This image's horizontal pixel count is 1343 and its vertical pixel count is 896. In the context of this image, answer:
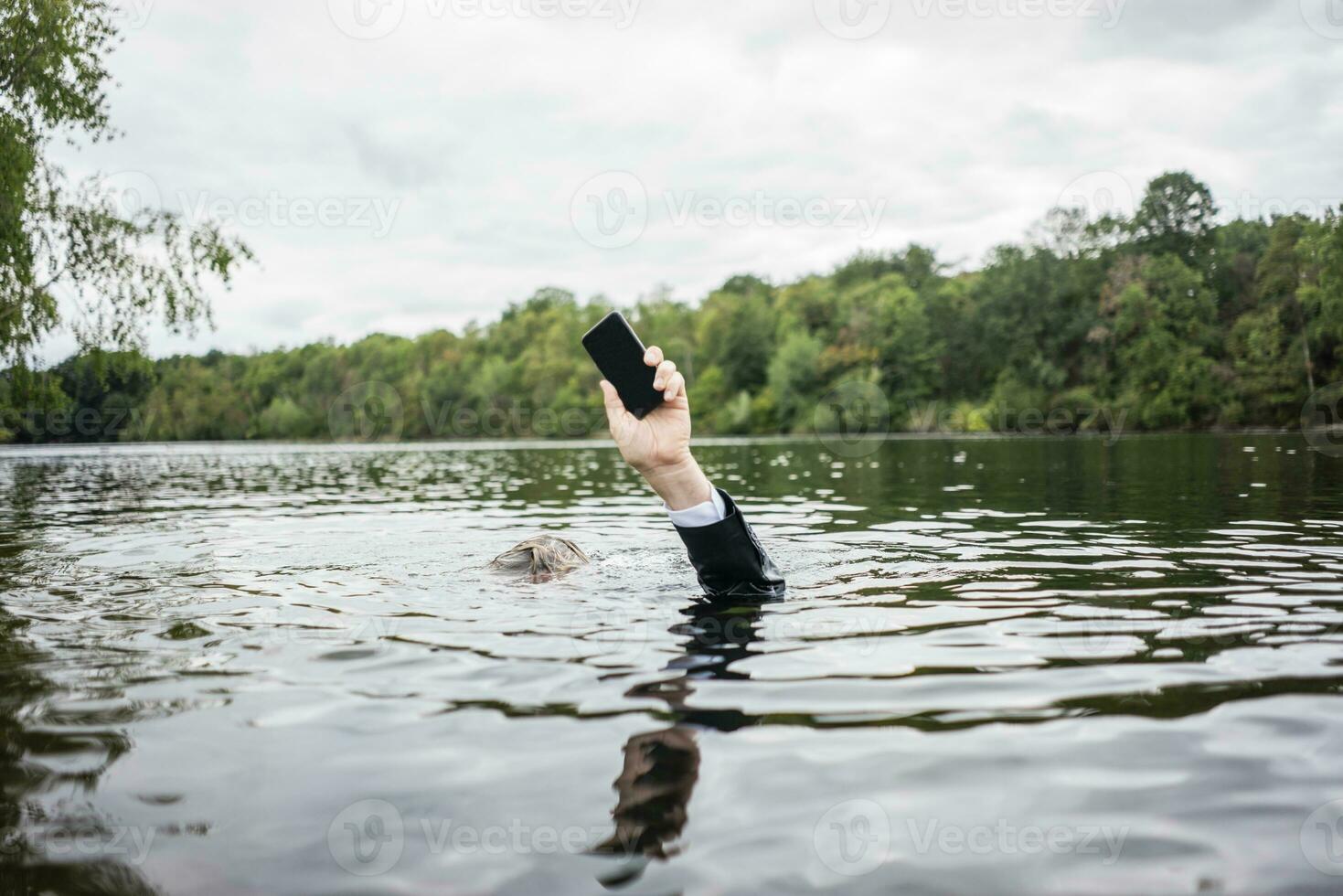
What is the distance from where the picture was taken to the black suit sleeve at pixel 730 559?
5.37 metres

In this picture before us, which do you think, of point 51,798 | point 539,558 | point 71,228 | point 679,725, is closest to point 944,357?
point 71,228

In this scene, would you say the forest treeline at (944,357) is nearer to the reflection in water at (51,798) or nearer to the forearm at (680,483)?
the reflection in water at (51,798)

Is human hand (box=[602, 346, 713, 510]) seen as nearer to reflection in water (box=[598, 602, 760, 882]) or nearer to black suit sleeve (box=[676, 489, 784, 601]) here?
black suit sleeve (box=[676, 489, 784, 601])

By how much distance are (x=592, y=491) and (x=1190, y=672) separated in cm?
1578

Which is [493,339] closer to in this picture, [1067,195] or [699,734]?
[1067,195]

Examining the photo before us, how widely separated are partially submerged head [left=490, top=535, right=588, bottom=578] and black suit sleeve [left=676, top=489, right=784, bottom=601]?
204cm

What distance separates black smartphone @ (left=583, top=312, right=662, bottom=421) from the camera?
4.61 metres

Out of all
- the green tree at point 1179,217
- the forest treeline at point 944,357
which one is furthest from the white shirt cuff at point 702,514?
the green tree at point 1179,217

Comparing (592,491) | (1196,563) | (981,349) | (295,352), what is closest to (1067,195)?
(981,349)

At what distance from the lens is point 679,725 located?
3838 mm

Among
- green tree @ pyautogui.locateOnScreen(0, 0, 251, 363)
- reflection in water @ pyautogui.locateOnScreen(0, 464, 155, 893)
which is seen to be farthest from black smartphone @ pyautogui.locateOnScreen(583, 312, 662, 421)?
green tree @ pyautogui.locateOnScreen(0, 0, 251, 363)

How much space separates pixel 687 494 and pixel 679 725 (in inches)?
61.2

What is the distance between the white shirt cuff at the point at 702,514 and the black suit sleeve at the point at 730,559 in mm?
24

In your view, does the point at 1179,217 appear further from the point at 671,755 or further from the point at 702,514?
the point at 671,755
